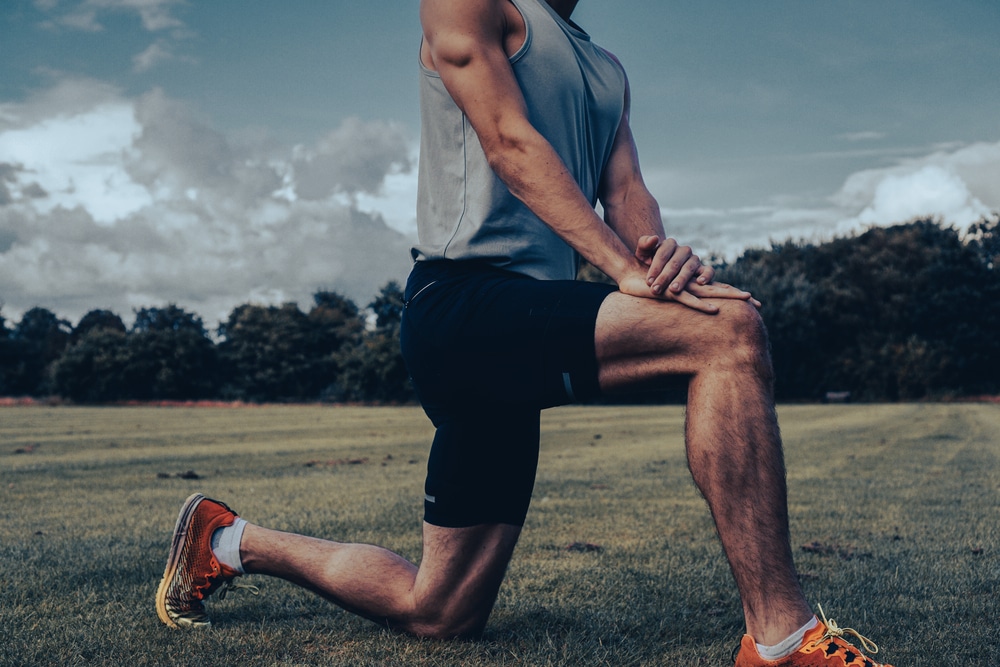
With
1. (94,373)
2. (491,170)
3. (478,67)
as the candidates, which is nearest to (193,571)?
(491,170)

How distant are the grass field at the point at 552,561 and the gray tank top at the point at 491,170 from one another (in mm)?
1335

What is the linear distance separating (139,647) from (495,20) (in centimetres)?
241

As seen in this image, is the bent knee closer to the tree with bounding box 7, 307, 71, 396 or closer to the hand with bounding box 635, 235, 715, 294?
the hand with bounding box 635, 235, 715, 294

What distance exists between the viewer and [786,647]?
2006 millimetres

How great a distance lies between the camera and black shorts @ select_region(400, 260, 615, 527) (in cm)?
219

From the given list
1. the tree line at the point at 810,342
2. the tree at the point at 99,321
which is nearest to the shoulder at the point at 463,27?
the tree line at the point at 810,342

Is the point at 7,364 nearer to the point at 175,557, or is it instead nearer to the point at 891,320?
the point at 891,320

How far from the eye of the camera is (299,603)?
12.1ft

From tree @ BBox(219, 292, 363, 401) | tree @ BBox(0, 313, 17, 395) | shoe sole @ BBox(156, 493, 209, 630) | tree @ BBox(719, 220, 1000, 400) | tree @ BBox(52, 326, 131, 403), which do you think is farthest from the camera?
tree @ BBox(0, 313, 17, 395)

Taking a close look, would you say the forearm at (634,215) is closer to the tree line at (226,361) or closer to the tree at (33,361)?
the tree line at (226,361)

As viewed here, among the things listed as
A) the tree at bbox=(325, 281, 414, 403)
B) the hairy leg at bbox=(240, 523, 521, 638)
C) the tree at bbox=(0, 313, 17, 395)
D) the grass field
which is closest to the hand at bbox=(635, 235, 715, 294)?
the hairy leg at bbox=(240, 523, 521, 638)

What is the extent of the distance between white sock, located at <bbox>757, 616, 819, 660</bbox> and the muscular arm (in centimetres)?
87

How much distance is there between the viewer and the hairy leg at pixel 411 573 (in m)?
2.91

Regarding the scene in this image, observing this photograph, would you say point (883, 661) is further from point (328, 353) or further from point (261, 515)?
point (328, 353)
